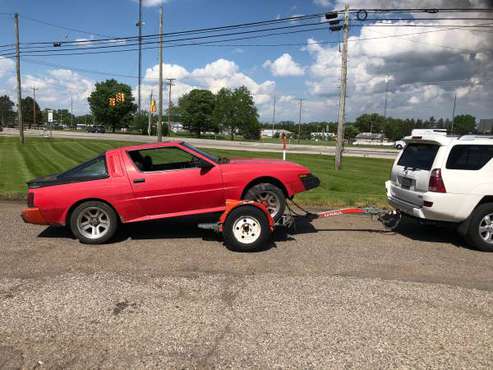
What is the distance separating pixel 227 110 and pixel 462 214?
6973cm

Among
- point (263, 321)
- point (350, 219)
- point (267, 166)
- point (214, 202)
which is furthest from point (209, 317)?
point (350, 219)

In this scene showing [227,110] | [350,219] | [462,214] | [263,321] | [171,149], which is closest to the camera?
[263,321]

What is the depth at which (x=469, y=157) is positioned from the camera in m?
6.43

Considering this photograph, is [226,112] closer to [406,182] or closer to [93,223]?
[406,182]

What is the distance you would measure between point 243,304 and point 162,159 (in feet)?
11.5

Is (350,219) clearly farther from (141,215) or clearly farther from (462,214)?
(141,215)

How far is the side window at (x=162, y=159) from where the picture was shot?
21.9ft

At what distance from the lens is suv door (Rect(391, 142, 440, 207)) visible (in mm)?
6555

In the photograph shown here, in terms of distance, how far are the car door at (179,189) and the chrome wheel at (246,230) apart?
0.56 meters

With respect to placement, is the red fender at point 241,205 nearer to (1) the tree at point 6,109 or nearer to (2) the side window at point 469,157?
(2) the side window at point 469,157

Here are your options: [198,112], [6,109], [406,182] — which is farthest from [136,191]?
[6,109]

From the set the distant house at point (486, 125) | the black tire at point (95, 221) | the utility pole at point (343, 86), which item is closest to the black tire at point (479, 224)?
the black tire at point (95, 221)

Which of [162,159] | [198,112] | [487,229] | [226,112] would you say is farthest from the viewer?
[198,112]

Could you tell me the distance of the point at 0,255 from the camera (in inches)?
226
